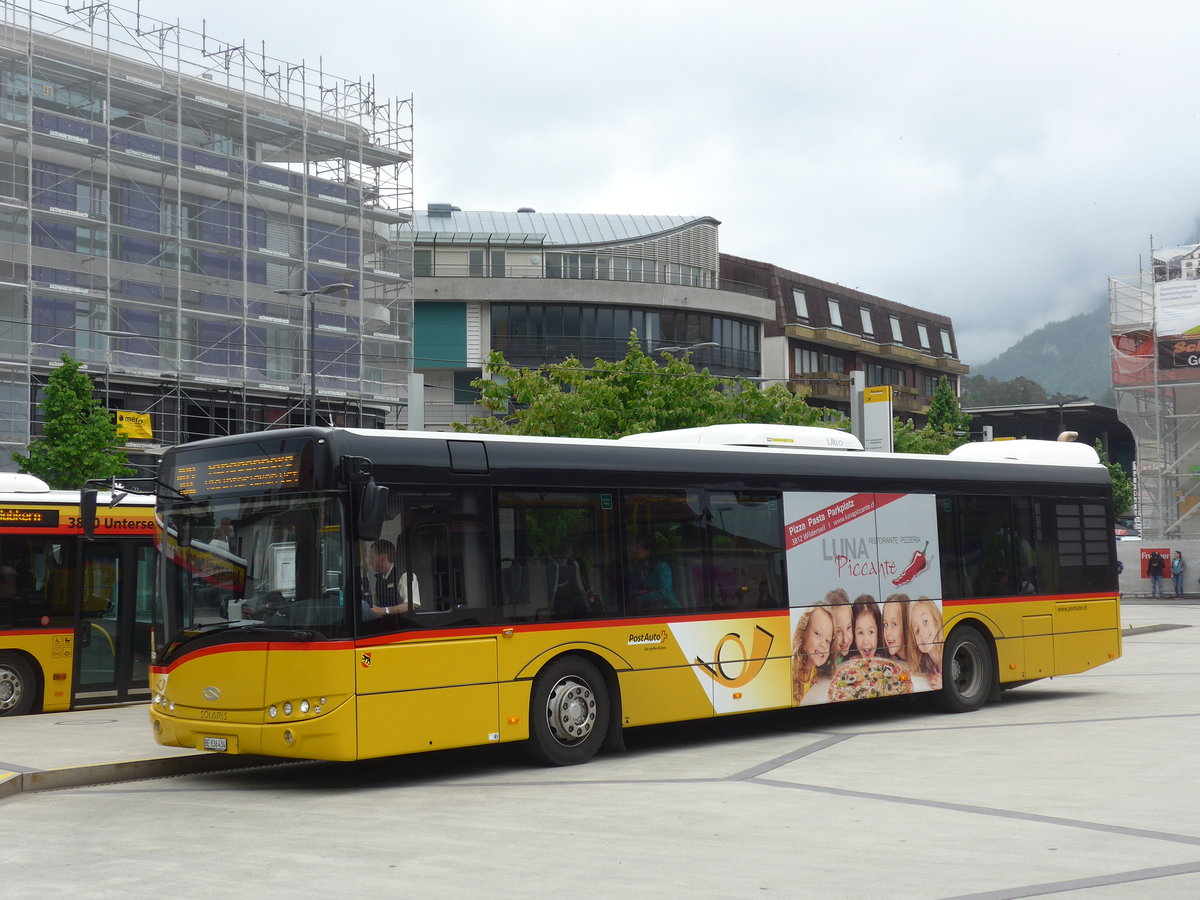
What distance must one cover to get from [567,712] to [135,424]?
112 ft

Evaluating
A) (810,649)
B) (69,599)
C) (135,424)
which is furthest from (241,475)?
(135,424)

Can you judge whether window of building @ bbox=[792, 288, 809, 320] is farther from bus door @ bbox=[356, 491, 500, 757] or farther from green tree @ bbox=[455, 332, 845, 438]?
bus door @ bbox=[356, 491, 500, 757]

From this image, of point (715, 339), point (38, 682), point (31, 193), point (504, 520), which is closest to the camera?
point (504, 520)

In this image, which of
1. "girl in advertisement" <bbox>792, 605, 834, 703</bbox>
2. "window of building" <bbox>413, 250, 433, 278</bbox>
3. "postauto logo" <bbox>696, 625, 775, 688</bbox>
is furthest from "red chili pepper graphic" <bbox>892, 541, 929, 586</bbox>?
"window of building" <bbox>413, 250, 433, 278</bbox>

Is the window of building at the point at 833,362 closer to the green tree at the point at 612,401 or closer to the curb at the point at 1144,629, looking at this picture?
the green tree at the point at 612,401

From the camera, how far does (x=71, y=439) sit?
114 feet

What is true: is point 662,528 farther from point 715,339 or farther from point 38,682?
point 715,339

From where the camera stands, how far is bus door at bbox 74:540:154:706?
55.3ft

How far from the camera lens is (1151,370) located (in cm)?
5138

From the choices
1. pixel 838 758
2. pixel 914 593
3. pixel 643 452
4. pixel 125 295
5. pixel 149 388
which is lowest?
pixel 838 758

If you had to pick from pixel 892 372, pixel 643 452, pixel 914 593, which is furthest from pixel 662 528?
pixel 892 372

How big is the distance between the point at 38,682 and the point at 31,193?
27.7 m

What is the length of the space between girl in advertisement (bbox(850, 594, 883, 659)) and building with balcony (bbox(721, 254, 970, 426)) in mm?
53510

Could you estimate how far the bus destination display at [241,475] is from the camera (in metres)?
11.0
